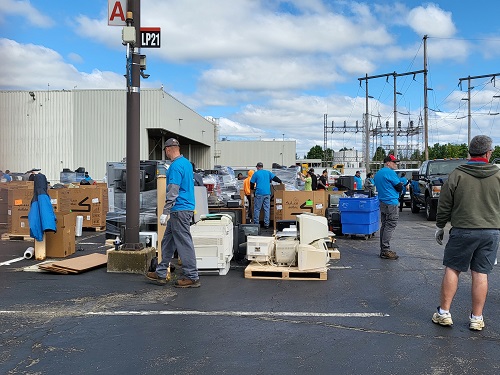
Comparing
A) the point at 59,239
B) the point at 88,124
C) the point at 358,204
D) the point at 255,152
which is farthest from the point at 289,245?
the point at 255,152

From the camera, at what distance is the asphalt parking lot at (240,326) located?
13.6 ft

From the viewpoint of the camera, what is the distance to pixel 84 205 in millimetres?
13930

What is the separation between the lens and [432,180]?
16.8 meters

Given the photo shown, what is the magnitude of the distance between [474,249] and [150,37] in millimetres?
5737

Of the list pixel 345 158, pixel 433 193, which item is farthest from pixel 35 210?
pixel 345 158

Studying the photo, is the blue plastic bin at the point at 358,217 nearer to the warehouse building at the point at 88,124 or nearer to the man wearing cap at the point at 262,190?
the man wearing cap at the point at 262,190

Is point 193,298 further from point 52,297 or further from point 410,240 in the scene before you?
point 410,240

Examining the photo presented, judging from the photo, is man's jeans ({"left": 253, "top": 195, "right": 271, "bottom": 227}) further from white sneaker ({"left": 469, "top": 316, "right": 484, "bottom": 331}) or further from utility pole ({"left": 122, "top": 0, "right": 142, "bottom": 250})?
white sneaker ({"left": 469, "top": 316, "right": 484, "bottom": 331})

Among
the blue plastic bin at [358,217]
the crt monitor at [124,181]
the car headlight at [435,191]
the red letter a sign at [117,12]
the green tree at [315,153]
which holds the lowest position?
the blue plastic bin at [358,217]

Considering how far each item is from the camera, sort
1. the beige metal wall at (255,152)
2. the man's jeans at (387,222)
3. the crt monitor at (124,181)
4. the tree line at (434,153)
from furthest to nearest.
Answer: the beige metal wall at (255,152), the tree line at (434,153), the crt monitor at (124,181), the man's jeans at (387,222)

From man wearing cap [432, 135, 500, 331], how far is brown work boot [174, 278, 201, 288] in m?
3.25

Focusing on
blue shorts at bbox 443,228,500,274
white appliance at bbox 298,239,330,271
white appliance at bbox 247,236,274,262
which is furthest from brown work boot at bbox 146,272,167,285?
blue shorts at bbox 443,228,500,274

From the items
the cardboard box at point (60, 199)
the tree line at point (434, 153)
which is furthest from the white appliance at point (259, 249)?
the tree line at point (434, 153)

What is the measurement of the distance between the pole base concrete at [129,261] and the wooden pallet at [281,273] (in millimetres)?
1614
